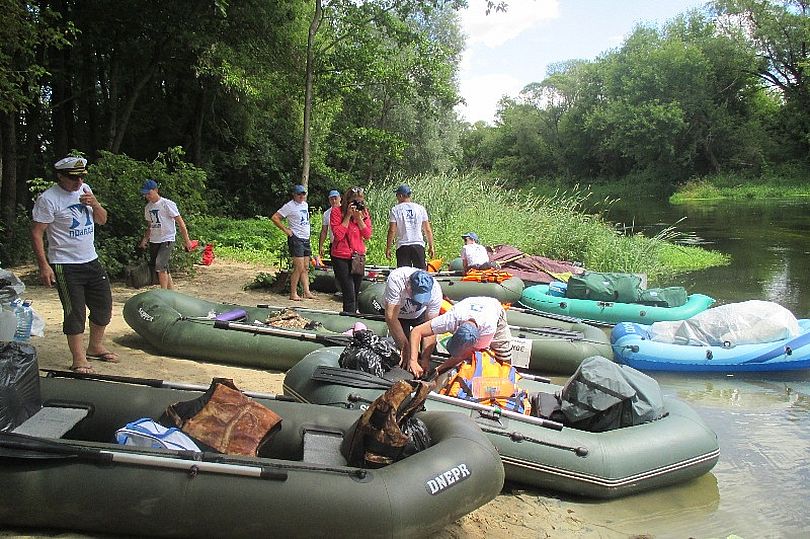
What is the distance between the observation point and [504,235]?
12.6 m

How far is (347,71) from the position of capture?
11758 millimetres

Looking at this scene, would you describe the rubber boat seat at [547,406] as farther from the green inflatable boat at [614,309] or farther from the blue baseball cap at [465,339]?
the green inflatable boat at [614,309]

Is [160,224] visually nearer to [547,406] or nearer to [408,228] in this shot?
[408,228]

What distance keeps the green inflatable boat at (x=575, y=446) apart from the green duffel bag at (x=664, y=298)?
4202 mm

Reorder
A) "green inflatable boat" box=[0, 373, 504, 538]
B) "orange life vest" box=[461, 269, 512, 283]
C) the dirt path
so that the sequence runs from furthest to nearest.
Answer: "orange life vest" box=[461, 269, 512, 283] → the dirt path → "green inflatable boat" box=[0, 373, 504, 538]

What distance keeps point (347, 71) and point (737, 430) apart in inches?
329

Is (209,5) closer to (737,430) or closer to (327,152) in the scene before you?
(327,152)

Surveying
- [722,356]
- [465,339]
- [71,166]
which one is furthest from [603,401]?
[71,166]

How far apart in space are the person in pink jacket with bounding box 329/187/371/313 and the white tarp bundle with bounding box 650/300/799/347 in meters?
3.15

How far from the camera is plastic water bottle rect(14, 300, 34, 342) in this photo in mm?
5293

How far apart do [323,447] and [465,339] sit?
133cm

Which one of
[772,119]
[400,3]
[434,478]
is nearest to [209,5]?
[400,3]

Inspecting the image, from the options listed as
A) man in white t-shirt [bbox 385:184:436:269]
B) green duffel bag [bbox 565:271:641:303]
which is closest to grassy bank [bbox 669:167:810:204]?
green duffel bag [bbox 565:271:641:303]

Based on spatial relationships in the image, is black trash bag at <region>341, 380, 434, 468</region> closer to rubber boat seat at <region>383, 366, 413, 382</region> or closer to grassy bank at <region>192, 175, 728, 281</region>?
rubber boat seat at <region>383, 366, 413, 382</region>
